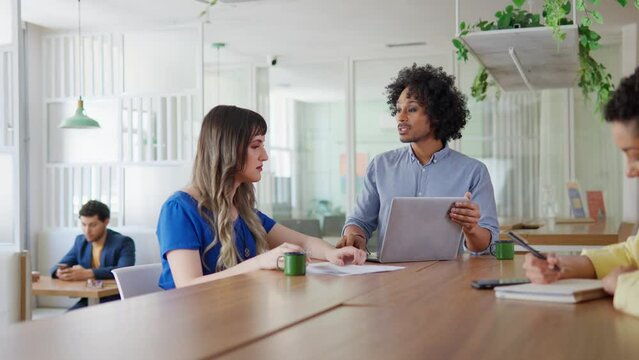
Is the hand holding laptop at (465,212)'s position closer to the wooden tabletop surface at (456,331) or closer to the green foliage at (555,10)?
the wooden tabletop surface at (456,331)

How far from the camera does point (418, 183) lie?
122 inches

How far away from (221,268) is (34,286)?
255cm

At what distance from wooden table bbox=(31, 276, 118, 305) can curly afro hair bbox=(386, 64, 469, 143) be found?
2.07 m

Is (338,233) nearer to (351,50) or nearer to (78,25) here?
(351,50)

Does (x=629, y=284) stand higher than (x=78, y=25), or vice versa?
(x=78, y=25)

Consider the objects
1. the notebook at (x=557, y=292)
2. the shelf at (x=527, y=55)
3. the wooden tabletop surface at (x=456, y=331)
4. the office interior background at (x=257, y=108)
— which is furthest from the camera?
the office interior background at (x=257, y=108)

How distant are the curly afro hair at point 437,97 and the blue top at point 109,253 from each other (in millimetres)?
2702

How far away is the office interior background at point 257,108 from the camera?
6.88 m

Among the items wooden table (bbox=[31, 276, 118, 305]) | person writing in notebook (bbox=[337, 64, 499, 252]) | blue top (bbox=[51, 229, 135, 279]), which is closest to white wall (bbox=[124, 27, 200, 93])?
blue top (bbox=[51, 229, 135, 279])

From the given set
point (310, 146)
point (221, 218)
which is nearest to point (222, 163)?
point (221, 218)

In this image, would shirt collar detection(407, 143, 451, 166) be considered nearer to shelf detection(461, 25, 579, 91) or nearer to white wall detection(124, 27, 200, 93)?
shelf detection(461, 25, 579, 91)

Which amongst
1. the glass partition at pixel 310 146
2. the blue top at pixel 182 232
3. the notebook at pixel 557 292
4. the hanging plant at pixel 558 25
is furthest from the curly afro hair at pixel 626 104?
the glass partition at pixel 310 146

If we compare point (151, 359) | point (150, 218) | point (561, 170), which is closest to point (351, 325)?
point (151, 359)

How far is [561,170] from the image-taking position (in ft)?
26.2
